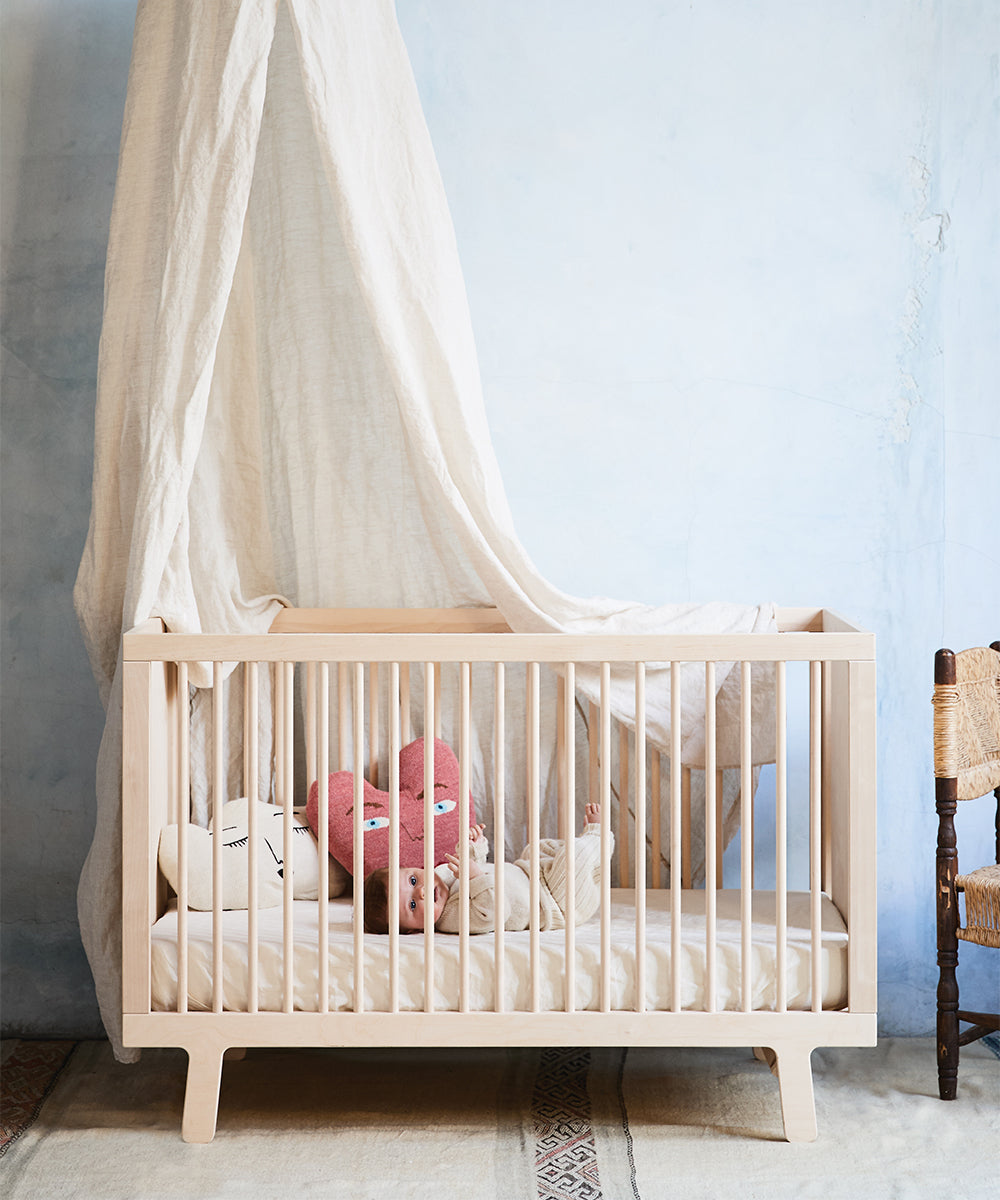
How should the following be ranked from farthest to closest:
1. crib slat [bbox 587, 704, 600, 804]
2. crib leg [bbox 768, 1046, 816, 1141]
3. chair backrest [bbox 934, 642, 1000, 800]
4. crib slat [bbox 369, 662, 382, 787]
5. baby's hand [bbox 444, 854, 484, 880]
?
1. crib slat [bbox 587, 704, 600, 804]
2. crib slat [bbox 369, 662, 382, 787]
3. chair backrest [bbox 934, 642, 1000, 800]
4. baby's hand [bbox 444, 854, 484, 880]
5. crib leg [bbox 768, 1046, 816, 1141]

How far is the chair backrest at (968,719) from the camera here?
84.0 inches

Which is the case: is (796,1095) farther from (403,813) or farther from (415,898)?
(403,813)

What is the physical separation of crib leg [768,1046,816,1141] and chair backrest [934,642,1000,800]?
0.61 m

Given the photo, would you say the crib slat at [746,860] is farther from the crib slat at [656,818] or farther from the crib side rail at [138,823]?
the crib side rail at [138,823]

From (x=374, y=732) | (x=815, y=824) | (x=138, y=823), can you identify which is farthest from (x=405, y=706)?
(x=815, y=824)

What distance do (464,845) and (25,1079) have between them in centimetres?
112

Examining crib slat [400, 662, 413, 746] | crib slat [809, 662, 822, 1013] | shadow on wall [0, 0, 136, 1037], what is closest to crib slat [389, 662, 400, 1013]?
crib slat [400, 662, 413, 746]

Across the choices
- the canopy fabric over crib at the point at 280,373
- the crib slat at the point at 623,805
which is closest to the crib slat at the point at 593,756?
the crib slat at the point at 623,805

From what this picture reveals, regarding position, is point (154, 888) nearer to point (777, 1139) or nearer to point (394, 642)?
point (394, 642)

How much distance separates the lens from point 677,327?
249cm

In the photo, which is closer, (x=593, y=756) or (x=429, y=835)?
(x=429, y=835)

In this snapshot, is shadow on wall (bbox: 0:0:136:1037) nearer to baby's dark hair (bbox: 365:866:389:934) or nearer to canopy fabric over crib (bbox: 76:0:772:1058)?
canopy fabric over crib (bbox: 76:0:772:1058)

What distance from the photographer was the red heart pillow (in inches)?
83.0

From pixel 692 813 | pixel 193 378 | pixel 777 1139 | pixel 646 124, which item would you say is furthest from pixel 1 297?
pixel 777 1139
